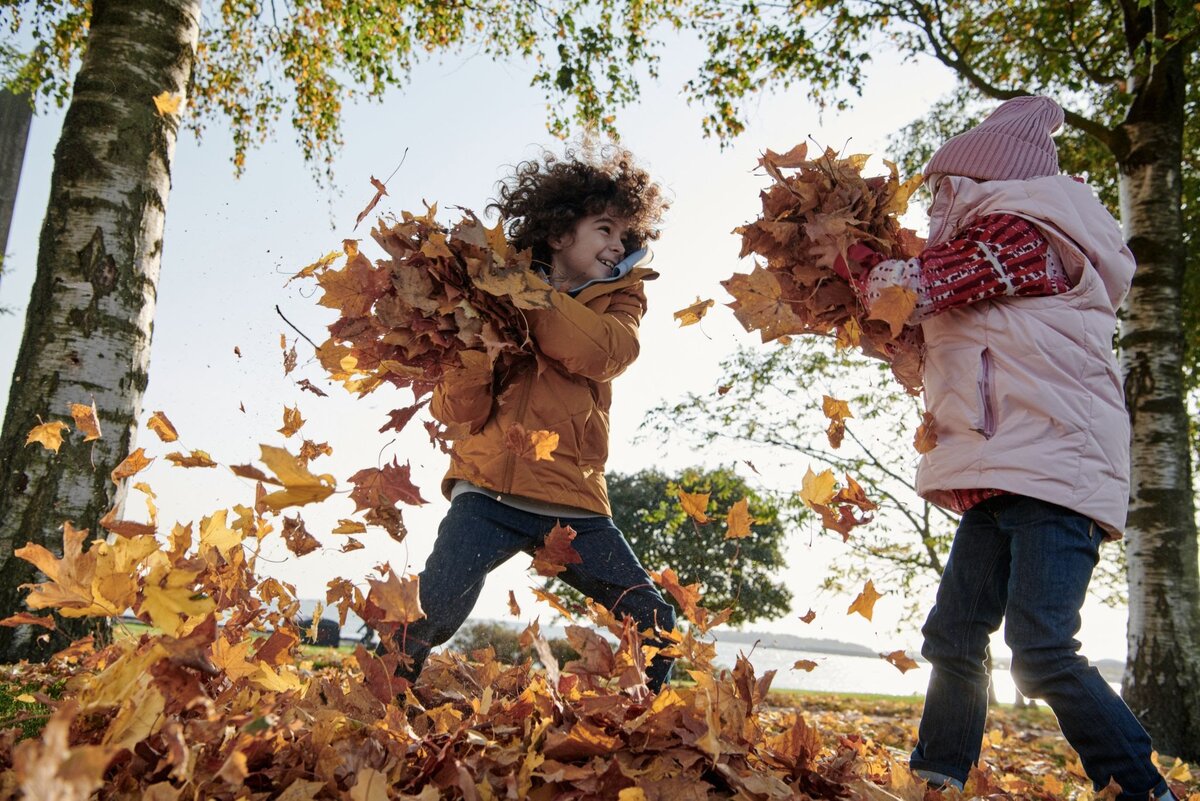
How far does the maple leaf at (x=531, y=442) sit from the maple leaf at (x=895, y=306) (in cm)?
88

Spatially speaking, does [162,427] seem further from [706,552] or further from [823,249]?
[706,552]

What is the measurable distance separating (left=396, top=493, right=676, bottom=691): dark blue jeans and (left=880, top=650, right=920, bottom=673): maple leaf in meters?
0.60

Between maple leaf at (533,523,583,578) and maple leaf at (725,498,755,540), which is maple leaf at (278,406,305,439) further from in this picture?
maple leaf at (725,498,755,540)

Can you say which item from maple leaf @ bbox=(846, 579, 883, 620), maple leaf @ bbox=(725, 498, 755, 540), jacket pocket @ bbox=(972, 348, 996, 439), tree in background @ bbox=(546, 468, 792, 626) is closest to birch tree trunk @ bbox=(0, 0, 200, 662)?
maple leaf @ bbox=(725, 498, 755, 540)

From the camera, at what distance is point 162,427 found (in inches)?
92.0

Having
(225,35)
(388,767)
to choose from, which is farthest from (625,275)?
(225,35)

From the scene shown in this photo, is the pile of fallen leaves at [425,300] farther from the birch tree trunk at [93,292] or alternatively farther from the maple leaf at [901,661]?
the birch tree trunk at [93,292]

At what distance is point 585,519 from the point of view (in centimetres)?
271

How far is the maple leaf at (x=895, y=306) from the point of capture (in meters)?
2.20

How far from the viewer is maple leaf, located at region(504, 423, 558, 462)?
2.32m

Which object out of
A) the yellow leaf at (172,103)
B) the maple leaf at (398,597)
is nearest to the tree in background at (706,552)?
the yellow leaf at (172,103)

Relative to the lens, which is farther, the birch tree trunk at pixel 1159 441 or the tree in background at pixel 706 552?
the tree in background at pixel 706 552

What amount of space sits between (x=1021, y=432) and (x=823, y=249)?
698mm

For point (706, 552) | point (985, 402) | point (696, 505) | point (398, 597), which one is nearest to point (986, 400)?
point (985, 402)
